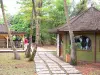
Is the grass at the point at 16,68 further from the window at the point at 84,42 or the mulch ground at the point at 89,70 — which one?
the window at the point at 84,42

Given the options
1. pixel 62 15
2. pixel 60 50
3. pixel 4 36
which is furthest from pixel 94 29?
pixel 62 15

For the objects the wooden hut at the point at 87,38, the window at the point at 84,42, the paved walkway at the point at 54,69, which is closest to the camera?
the paved walkway at the point at 54,69

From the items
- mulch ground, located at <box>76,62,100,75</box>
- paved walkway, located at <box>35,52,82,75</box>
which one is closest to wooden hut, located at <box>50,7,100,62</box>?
paved walkway, located at <box>35,52,82,75</box>

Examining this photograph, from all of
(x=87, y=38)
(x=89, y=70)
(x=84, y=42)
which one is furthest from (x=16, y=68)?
(x=87, y=38)

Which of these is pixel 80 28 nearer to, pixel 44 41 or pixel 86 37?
pixel 86 37

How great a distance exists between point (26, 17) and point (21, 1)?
101 inches

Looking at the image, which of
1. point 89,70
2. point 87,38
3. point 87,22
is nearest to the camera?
point 89,70

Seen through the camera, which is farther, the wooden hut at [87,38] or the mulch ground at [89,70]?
the wooden hut at [87,38]

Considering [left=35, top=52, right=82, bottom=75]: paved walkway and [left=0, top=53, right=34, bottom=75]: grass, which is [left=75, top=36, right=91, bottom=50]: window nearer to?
[left=35, top=52, right=82, bottom=75]: paved walkway

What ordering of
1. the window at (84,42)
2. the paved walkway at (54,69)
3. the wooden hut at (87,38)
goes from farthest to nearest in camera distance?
the window at (84,42) < the wooden hut at (87,38) < the paved walkway at (54,69)

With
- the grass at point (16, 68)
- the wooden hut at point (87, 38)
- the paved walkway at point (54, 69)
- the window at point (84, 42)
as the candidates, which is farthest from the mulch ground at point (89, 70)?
the window at point (84, 42)

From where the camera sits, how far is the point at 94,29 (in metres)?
16.4

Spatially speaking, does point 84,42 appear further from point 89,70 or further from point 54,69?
point 54,69

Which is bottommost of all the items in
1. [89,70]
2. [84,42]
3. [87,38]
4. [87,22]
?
[89,70]
